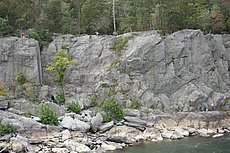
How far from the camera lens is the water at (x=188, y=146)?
131 ft

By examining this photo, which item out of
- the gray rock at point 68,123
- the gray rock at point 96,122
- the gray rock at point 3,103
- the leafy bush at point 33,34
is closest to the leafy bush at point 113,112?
the gray rock at point 96,122

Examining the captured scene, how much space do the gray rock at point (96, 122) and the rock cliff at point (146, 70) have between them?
8.45 metres

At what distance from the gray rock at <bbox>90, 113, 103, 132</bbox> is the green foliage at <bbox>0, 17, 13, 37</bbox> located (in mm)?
23812

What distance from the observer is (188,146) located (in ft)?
138

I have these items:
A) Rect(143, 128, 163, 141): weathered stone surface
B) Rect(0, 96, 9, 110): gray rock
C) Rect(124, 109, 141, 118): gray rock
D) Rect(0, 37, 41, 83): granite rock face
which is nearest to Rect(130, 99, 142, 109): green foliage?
Rect(124, 109, 141, 118): gray rock

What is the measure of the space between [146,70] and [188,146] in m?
19.1

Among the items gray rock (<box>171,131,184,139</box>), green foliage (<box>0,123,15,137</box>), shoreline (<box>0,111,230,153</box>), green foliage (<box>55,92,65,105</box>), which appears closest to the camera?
shoreline (<box>0,111,230,153</box>)

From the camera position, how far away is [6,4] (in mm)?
65312

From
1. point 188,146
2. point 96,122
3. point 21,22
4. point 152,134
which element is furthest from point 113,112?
point 21,22

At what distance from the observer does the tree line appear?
65.8 meters

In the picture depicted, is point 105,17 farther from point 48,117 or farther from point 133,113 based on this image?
point 48,117

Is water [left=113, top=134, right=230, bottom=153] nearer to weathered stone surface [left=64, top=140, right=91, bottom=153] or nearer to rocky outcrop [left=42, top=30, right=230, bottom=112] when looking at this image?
weathered stone surface [left=64, top=140, right=91, bottom=153]

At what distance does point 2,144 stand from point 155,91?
81.3 feet

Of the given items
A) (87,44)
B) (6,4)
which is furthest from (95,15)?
(6,4)
